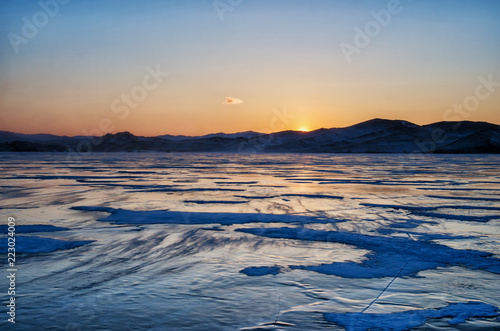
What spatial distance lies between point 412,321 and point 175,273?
228cm

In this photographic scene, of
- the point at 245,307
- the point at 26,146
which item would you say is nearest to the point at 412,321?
the point at 245,307

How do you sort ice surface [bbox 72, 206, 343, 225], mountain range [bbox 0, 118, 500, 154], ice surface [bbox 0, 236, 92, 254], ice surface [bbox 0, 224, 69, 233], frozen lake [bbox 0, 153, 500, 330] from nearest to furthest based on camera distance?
frozen lake [bbox 0, 153, 500, 330] < ice surface [bbox 0, 236, 92, 254] < ice surface [bbox 0, 224, 69, 233] < ice surface [bbox 72, 206, 343, 225] < mountain range [bbox 0, 118, 500, 154]

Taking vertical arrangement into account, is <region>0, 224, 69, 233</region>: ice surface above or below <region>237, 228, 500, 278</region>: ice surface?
above

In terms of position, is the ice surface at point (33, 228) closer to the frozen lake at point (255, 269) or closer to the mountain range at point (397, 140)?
the frozen lake at point (255, 269)

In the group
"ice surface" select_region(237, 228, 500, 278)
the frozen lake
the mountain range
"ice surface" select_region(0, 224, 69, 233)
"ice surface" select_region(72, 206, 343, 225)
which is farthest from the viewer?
the mountain range

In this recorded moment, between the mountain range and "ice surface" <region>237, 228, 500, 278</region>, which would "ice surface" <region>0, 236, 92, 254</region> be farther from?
the mountain range

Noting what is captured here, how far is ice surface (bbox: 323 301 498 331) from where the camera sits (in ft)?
9.00

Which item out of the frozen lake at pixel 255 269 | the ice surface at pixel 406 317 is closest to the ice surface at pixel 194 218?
the frozen lake at pixel 255 269

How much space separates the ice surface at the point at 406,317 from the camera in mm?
2742

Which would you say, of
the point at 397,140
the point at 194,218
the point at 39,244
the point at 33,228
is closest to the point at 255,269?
the point at 39,244

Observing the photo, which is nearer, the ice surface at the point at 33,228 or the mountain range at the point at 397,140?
the ice surface at the point at 33,228

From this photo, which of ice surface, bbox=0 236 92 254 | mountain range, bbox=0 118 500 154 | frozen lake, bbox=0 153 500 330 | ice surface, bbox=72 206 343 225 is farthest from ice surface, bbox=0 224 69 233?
mountain range, bbox=0 118 500 154

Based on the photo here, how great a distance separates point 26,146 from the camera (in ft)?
518

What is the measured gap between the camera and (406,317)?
114 inches
